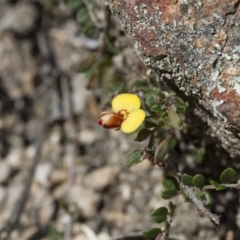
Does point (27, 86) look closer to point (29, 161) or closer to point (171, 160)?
point (29, 161)

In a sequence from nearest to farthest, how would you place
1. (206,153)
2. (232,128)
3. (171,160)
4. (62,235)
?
(232,128), (171,160), (206,153), (62,235)

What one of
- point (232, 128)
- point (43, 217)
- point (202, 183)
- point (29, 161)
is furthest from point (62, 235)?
point (232, 128)

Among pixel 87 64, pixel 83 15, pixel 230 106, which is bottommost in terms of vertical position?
pixel 87 64

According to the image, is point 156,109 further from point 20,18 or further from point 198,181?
point 20,18

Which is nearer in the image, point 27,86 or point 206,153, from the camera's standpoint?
point 206,153

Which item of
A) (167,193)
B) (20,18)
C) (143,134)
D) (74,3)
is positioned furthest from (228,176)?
(20,18)

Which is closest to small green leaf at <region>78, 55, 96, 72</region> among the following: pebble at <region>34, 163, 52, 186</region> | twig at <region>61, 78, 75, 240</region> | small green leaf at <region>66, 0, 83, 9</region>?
small green leaf at <region>66, 0, 83, 9</region>

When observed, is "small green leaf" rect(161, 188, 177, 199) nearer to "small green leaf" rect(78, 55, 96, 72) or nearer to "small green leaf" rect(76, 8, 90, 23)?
"small green leaf" rect(78, 55, 96, 72)
